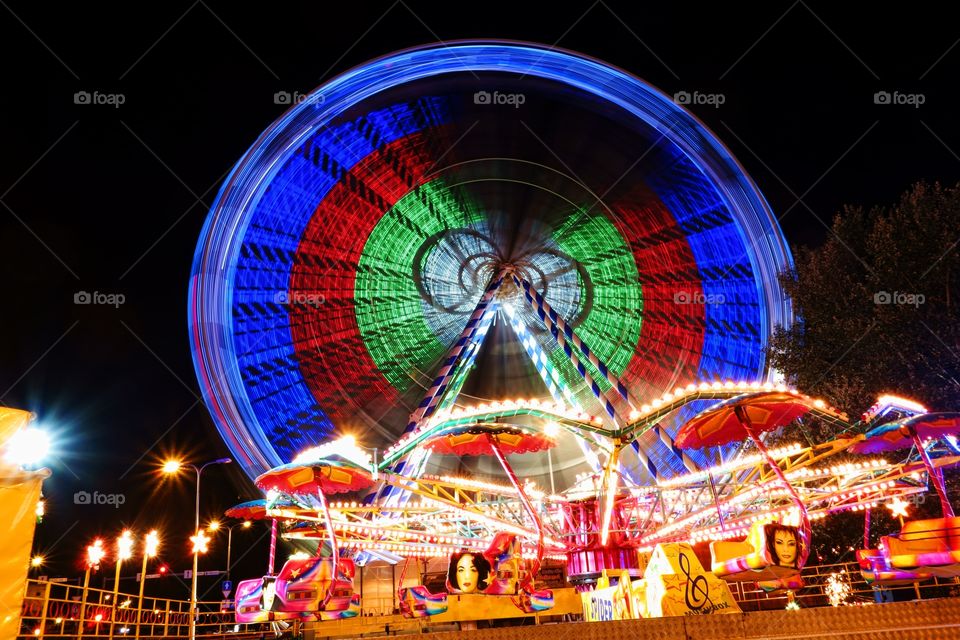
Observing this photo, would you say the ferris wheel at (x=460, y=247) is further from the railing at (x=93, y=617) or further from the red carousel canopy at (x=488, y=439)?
the red carousel canopy at (x=488, y=439)

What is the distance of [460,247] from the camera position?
1881cm

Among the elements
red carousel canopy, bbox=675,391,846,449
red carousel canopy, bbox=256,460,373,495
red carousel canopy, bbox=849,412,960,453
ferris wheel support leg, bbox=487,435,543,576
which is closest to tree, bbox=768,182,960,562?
red carousel canopy, bbox=849,412,960,453

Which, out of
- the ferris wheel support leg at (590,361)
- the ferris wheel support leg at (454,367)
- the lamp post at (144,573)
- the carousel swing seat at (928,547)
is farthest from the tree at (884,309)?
the lamp post at (144,573)

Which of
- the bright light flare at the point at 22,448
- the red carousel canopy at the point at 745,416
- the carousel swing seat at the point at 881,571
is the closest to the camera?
the bright light flare at the point at 22,448

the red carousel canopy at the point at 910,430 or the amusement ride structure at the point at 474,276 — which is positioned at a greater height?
the amusement ride structure at the point at 474,276

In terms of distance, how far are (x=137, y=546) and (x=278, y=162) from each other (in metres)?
28.0

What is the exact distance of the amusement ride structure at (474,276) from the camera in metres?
14.8

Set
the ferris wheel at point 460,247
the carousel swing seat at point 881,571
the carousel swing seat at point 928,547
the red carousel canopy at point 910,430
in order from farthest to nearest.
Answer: the ferris wheel at point 460,247
the red carousel canopy at point 910,430
the carousel swing seat at point 881,571
the carousel swing seat at point 928,547

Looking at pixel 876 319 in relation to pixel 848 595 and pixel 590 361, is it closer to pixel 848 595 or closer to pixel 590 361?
pixel 848 595

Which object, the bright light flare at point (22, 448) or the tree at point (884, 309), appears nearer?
the bright light flare at point (22, 448)

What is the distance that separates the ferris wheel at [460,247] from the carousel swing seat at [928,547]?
7640 millimetres

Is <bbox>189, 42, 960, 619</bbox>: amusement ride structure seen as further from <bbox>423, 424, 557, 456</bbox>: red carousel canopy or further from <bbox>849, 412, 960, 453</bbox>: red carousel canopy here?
<bbox>849, 412, 960, 453</bbox>: red carousel canopy

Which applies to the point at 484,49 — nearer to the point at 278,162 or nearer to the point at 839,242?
the point at 278,162

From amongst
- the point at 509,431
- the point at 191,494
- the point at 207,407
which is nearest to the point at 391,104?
the point at 207,407
